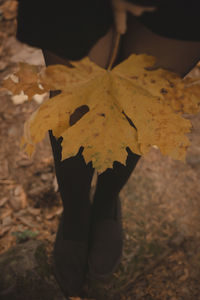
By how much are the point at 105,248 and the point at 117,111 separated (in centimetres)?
80

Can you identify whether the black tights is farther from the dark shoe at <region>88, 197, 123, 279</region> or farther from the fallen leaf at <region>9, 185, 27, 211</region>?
the fallen leaf at <region>9, 185, 27, 211</region>

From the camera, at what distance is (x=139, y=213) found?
1.38 m

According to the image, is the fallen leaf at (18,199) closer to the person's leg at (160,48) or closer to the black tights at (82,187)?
the black tights at (82,187)

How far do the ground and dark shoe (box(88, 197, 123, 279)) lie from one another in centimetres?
6

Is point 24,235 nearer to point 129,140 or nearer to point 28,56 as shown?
point 129,140

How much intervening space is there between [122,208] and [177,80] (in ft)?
3.13

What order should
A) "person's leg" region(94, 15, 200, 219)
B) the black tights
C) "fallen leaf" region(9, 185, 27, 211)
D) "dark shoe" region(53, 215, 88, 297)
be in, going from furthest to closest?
"fallen leaf" region(9, 185, 27, 211)
"dark shoe" region(53, 215, 88, 297)
the black tights
"person's leg" region(94, 15, 200, 219)

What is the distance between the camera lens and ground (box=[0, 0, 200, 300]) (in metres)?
1.13

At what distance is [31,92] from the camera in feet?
2.03

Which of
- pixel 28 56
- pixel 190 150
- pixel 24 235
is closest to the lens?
pixel 24 235

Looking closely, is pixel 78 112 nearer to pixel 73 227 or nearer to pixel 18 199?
pixel 73 227

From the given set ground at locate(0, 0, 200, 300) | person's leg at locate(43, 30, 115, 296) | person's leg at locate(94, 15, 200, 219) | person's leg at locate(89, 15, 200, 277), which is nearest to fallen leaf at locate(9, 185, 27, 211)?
ground at locate(0, 0, 200, 300)

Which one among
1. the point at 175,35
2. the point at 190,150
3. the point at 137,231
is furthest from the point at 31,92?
the point at 190,150

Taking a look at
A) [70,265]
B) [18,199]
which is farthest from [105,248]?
[18,199]
